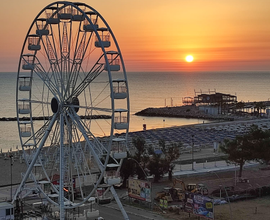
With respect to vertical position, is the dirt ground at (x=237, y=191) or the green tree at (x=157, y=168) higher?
the green tree at (x=157, y=168)

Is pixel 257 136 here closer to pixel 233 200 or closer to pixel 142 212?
pixel 233 200

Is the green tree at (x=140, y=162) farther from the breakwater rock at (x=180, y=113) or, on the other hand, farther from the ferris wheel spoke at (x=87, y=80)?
the breakwater rock at (x=180, y=113)

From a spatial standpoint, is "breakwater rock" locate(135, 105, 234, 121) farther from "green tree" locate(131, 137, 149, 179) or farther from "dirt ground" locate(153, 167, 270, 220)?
"dirt ground" locate(153, 167, 270, 220)

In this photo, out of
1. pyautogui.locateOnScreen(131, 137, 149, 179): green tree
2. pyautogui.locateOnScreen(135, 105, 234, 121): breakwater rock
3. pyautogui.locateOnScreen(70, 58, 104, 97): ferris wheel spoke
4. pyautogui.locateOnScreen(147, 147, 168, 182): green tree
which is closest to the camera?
pyautogui.locateOnScreen(70, 58, 104, 97): ferris wheel spoke

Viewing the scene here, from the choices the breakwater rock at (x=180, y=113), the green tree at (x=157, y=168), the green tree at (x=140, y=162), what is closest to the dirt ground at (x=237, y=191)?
the green tree at (x=157, y=168)

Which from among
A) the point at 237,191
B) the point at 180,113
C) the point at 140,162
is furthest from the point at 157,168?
the point at 180,113

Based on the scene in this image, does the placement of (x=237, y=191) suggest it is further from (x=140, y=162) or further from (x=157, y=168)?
(x=140, y=162)

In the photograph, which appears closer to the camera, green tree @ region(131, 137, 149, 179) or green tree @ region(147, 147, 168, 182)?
green tree @ region(131, 137, 149, 179)

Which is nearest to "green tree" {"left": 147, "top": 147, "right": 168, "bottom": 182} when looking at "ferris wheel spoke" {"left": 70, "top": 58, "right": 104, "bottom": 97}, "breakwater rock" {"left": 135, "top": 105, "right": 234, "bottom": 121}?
"ferris wheel spoke" {"left": 70, "top": 58, "right": 104, "bottom": 97}

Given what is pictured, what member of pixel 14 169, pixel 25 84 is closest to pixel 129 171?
pixel 25 84
